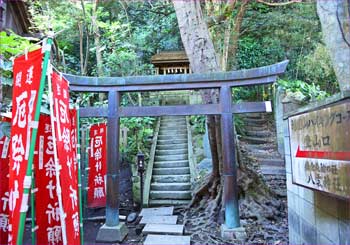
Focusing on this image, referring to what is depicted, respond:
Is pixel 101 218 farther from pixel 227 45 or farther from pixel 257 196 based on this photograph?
pixel 227 45

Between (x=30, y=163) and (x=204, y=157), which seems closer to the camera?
(x=30, y=163)

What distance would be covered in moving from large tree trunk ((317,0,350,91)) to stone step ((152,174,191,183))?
5.00 m

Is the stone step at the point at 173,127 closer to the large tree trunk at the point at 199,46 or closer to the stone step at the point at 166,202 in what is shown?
the stone step at the point at 166,202

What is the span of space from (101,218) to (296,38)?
9.55 metres

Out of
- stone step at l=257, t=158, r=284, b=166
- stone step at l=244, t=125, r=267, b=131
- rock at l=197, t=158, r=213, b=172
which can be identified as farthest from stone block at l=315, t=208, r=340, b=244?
stone step at l=244, t=125, r=267, b=131

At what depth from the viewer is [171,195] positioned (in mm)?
7793

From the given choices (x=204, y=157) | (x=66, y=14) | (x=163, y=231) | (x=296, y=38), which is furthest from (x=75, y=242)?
(x=296, y=38)

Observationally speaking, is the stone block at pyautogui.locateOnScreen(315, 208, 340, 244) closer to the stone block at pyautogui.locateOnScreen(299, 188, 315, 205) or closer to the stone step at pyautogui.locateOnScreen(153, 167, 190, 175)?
the stone block at pyautogui.locateOnScreen(299, 188, 315, 205)

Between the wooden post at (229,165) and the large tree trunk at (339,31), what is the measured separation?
1882 millimetres

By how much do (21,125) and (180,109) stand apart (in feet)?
10.9

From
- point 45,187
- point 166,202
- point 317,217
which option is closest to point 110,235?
point 45,187

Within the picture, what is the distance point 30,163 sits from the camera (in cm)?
259

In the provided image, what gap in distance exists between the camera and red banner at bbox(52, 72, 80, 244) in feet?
10.5

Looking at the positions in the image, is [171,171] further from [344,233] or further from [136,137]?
[344,233]
